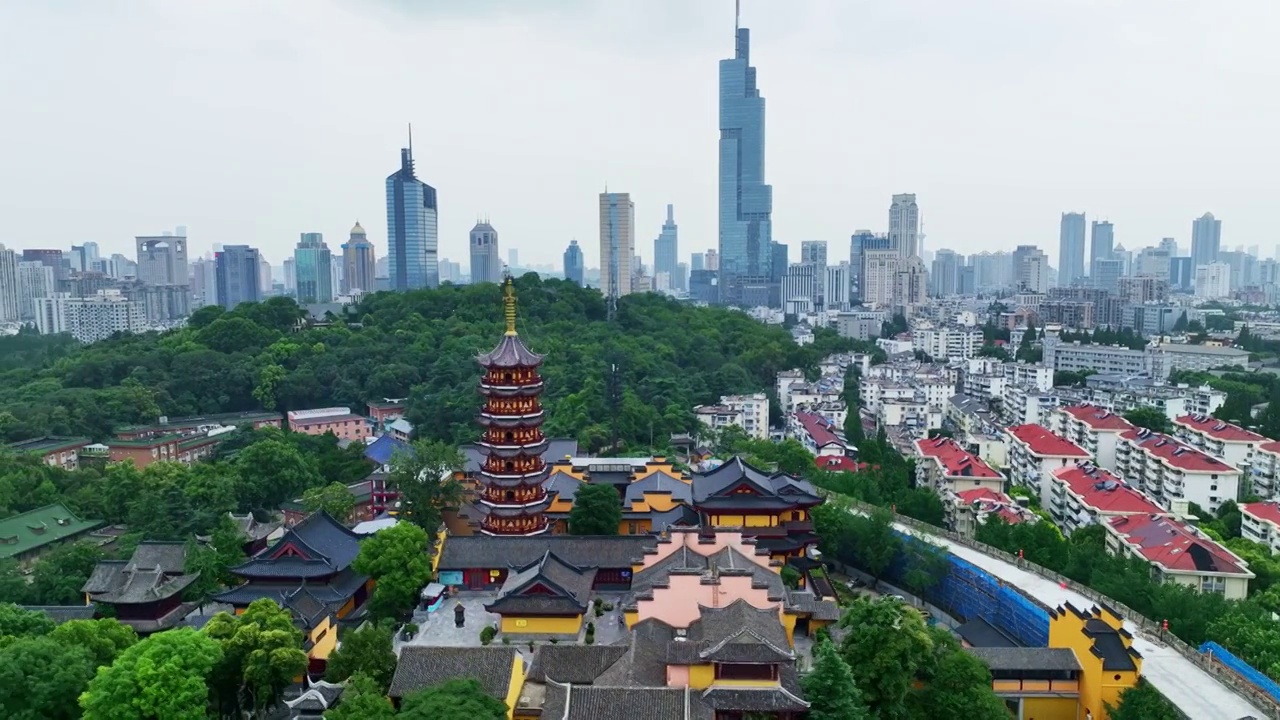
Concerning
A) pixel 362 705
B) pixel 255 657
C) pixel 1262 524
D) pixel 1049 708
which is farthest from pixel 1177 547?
pixel 255 657

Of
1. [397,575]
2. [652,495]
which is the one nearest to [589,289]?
[652,495]

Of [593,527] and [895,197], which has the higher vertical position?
[895,197]

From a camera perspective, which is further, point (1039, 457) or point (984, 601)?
point (1039, 457)

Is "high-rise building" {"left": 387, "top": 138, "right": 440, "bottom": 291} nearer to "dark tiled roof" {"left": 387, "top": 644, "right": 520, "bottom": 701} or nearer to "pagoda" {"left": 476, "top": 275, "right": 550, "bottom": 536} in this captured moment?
"pagoda" {"left": 476, "top": 275, "right": 550, "bottom": 536}

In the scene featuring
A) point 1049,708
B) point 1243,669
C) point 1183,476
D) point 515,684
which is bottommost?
point 1049,708

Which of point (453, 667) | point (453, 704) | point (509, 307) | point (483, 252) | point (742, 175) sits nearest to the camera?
point (453, 704)

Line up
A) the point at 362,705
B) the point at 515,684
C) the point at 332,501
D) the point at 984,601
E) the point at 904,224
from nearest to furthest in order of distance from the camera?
1. the point at 362,705
2. the point at 515,684
3. the point at 984,601
4. the point at 332,501
5. the point at 904,224

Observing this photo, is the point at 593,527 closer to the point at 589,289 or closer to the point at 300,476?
the point at 300,476

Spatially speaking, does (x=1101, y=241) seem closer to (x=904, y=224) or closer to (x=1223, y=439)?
(x=904, y=224)
